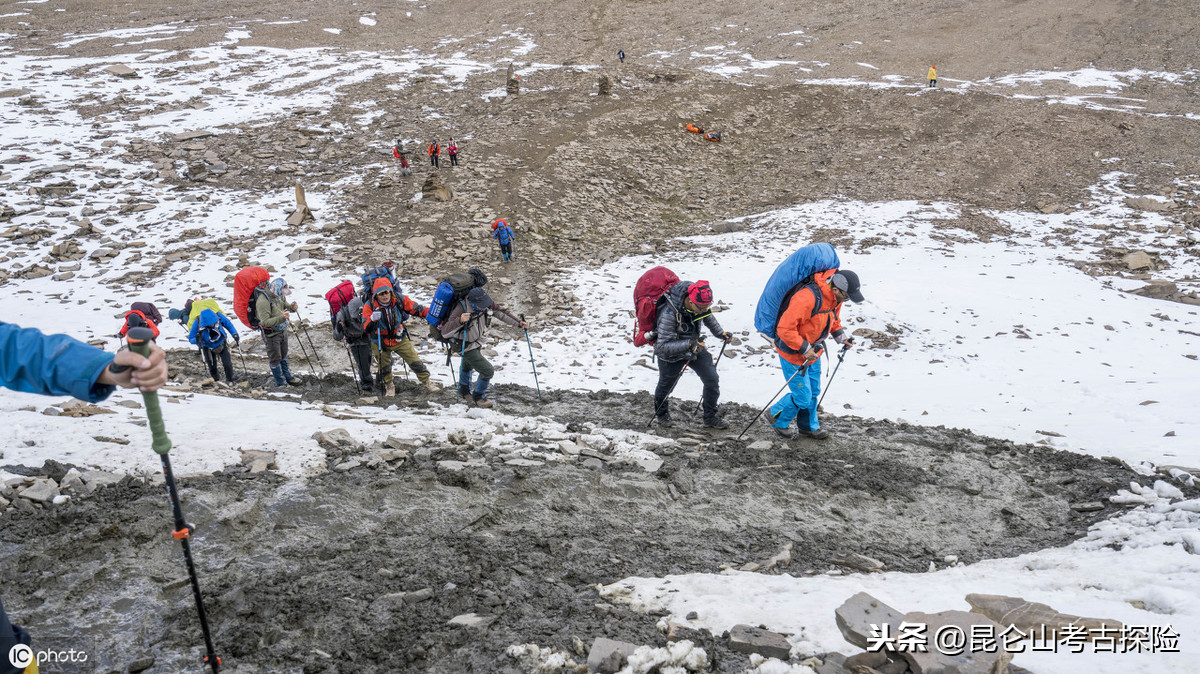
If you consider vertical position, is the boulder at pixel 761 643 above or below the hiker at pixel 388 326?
below

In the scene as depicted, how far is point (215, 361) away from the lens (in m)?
11.1

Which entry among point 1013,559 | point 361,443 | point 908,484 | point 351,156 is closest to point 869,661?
point 1013,559

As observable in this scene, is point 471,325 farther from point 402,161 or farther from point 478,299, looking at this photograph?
point 402,161

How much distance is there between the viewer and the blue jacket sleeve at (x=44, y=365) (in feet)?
9.53

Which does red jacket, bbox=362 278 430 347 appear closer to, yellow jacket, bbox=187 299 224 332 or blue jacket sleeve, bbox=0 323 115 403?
Answer: yellow jacket, bbox=187 299 224 332

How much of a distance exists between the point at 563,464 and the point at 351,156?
19808mm

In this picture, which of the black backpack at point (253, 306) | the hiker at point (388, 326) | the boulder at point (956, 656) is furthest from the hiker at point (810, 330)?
the black backpack at point (253, 306)

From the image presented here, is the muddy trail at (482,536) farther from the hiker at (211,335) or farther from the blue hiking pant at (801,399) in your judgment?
the hiker at (211,335)

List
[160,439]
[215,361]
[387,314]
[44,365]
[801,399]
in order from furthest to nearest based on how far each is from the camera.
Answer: [215,361] → [387,314] → [801,399] → [160,439] → [44,365]

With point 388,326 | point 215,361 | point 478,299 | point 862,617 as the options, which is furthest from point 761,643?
point 215,361

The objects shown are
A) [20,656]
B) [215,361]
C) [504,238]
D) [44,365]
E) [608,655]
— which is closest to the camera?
[44,365]

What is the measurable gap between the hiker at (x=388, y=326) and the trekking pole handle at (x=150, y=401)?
248 inches

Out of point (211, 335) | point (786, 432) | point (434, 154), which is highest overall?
point (434, 154)

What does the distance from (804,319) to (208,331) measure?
925 centimetres
